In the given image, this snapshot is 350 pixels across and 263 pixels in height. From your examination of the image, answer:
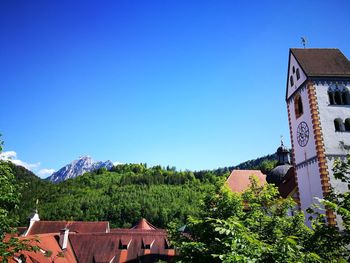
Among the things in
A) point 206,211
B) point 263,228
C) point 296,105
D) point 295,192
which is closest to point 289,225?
point 263,228

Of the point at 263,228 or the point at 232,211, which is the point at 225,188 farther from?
the point at 263,228

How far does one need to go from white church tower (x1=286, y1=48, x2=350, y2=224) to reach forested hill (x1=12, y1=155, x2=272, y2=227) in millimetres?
64276

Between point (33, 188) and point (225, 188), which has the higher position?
point (33, 188)

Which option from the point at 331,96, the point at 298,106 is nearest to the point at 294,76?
the point at 298,106

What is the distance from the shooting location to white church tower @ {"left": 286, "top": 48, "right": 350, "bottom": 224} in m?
19.0

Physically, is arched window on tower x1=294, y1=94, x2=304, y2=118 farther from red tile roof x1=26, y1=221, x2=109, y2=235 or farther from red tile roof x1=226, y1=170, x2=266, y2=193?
red tile roof x1=26, y1=221, x2=109, y2=235

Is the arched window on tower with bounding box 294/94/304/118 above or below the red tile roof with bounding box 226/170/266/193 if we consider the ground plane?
above

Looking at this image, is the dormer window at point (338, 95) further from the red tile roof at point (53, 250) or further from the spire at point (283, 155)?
the red tile roof at point (53, 250)

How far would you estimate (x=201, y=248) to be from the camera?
9.57m

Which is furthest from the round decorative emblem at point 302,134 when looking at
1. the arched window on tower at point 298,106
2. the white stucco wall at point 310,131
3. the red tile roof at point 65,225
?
the red tile roof at point 65,225

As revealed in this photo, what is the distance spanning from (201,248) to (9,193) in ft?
19.6

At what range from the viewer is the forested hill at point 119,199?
112m

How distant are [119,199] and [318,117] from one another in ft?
385

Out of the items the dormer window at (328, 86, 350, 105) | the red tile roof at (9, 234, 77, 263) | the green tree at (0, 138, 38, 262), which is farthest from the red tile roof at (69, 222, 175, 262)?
the green tree at (0, 138, 38, 262)
